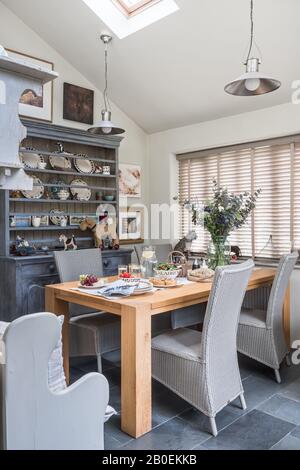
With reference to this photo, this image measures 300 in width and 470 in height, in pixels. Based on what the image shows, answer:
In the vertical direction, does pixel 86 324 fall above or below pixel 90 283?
below

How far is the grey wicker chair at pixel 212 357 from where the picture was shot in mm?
2031

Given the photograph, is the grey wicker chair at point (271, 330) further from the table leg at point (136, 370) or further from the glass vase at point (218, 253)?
the table leg at point (136, 370)

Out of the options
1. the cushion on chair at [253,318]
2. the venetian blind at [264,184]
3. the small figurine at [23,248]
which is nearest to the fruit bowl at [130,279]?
the cushion on chair at [253,318]

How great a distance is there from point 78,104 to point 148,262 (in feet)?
7.08

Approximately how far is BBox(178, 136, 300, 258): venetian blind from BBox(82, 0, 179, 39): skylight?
4.91 feet

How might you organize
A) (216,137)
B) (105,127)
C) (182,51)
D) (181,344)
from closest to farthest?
(181,344)
(105,127)
(182,51)
(216,137)

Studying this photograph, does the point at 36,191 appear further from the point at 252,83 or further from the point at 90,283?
the point at 252,83

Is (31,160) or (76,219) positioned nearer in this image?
(31,160)

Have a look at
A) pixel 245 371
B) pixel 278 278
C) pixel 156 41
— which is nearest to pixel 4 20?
pixel 156 41

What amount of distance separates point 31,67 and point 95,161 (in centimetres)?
311

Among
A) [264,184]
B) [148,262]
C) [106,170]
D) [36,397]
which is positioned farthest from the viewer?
[106,170]

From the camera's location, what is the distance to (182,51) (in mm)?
3375

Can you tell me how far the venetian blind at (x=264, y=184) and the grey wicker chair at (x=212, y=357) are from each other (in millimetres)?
1650

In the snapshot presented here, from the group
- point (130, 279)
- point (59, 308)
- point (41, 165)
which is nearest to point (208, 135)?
point (41, 165)
